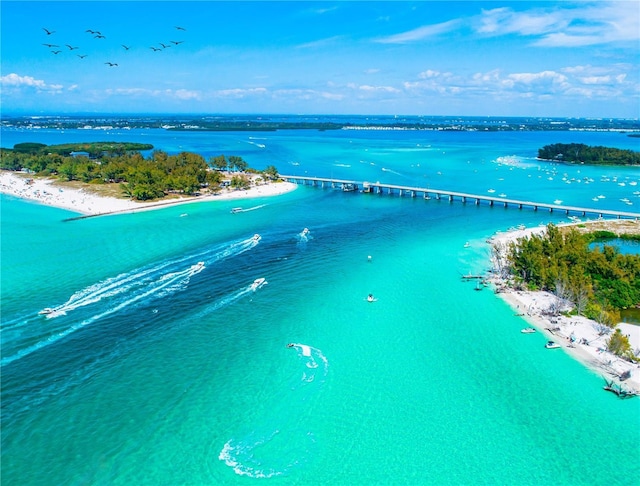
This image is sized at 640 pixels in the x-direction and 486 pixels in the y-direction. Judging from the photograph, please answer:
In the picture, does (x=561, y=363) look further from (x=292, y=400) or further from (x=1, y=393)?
(x=1, y=393)

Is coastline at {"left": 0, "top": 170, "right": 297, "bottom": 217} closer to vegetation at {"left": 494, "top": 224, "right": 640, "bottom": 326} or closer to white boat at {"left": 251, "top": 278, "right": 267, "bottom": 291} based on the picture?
white boat at {"left": 251, "top": 278, "right": 267, "bottom": 291}

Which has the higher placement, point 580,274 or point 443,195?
point 580,274

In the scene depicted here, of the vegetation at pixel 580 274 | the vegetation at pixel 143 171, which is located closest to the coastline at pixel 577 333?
the vegetation at pixel 580 274

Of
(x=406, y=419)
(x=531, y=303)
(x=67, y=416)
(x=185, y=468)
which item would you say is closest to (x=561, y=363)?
(x=531, y=303)

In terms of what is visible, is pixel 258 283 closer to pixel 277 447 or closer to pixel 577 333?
pixel 277 447

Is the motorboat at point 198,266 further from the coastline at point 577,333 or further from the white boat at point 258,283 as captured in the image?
the coastline at point 577,333

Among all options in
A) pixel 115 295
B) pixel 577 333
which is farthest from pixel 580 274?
pixel 115 295
